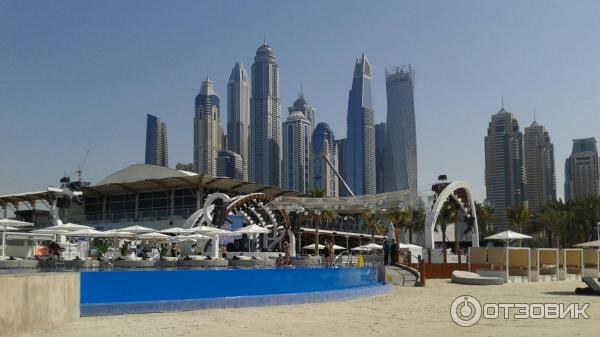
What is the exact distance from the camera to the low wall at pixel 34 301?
8.71 metres

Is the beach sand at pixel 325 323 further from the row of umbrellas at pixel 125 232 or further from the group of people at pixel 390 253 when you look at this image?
the row of umbrellas at pixel 125 232

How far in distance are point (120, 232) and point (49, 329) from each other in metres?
24.6

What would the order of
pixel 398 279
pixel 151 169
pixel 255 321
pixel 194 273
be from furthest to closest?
pixel 151 169
pixel 398 279
pixel 194 273
pixel 255 321

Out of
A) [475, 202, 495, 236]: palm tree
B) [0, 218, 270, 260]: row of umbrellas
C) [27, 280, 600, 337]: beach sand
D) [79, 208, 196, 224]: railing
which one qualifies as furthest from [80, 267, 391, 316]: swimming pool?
[475, 202, 495, 236]: palm tree

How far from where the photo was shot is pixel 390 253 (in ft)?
91.4

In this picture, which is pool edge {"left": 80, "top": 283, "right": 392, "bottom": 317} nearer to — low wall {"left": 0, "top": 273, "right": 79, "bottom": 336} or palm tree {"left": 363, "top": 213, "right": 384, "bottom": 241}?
low wall {"left": 0, "top": 273, "right": 79, "bottom": 336}

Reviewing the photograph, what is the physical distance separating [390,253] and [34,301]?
20.1 m

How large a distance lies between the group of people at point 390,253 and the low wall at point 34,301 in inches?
718

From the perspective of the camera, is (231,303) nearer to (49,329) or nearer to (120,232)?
(49,329)

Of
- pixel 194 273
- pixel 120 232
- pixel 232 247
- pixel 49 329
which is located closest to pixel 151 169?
pixel 232 247

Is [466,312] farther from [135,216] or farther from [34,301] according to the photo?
[135,216]

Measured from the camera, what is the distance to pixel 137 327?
38.5 feet

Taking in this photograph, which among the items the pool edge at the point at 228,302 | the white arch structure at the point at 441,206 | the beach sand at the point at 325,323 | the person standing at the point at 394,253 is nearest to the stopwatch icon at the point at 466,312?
the beach sand at the point at 325,323

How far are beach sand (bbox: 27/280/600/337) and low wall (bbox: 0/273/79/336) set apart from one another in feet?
0.75
